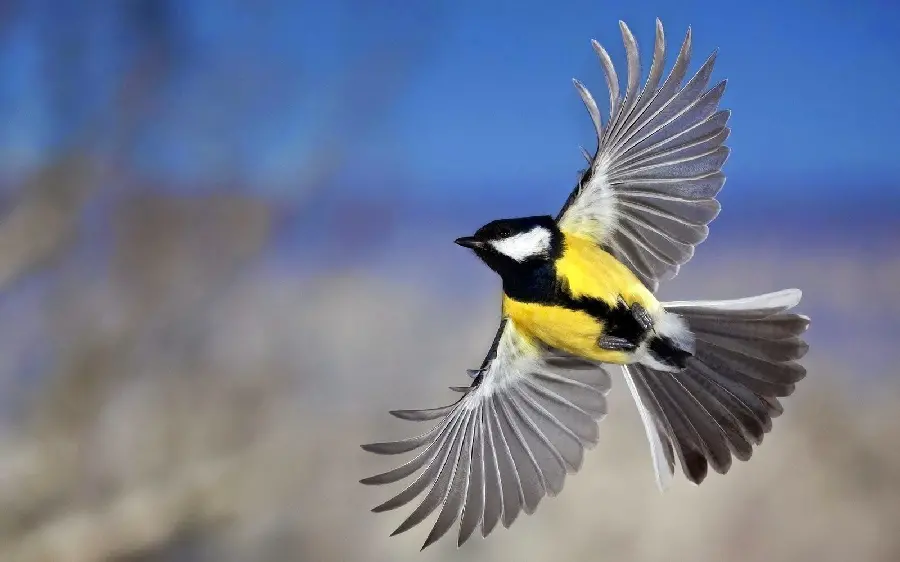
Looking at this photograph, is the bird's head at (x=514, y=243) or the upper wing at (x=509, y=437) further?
the upper wing at (x=509, y=437)

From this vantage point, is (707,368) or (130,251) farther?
(130,251)

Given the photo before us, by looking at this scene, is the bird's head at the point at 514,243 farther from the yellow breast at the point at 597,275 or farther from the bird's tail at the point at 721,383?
the bird's tail at the point at 721,383

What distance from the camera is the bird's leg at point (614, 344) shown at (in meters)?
0.67

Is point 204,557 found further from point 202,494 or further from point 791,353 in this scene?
point 791,353

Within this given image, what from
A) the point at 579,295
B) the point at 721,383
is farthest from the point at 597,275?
the point at 721,383

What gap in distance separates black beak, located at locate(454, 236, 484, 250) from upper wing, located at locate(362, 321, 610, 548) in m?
0.13

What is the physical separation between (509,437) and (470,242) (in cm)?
24

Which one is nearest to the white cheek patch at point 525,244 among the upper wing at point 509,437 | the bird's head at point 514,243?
the bird's head at point 514,243

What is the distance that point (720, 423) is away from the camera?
0.76 metres

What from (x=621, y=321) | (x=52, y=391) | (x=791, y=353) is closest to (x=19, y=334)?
(x=52, y=391)

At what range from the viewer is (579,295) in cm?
63

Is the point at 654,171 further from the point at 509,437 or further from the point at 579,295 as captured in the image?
the point at 509,437

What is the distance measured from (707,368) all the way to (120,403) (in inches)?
27.0

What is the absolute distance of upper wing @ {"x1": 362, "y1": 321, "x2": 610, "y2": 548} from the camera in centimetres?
74
